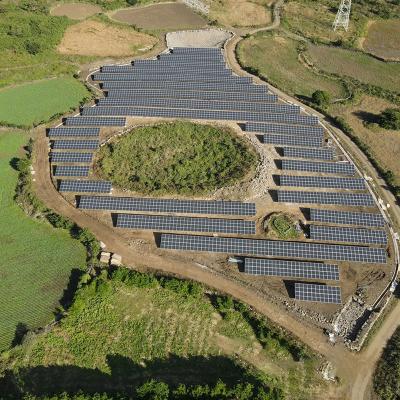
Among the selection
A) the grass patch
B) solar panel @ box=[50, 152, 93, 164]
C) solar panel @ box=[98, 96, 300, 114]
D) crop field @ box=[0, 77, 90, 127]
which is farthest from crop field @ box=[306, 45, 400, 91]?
solar panel @ box=[50, 152, 93, 164]

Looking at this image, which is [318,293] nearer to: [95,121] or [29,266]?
[29,266]

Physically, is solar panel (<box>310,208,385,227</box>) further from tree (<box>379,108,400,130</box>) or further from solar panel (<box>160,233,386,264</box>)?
tree (<box>379,108,400,130</box>)

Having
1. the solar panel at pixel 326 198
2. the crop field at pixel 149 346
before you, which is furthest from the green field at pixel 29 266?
the solar panel at pixel 326 198

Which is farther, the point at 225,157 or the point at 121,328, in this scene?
the point at 225,157

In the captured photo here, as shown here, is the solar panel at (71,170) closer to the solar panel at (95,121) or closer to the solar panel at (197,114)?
the solar panel at (95,121)

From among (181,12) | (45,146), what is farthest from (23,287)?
(181,12)

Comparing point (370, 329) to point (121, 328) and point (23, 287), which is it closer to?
A: point (121, 328)
